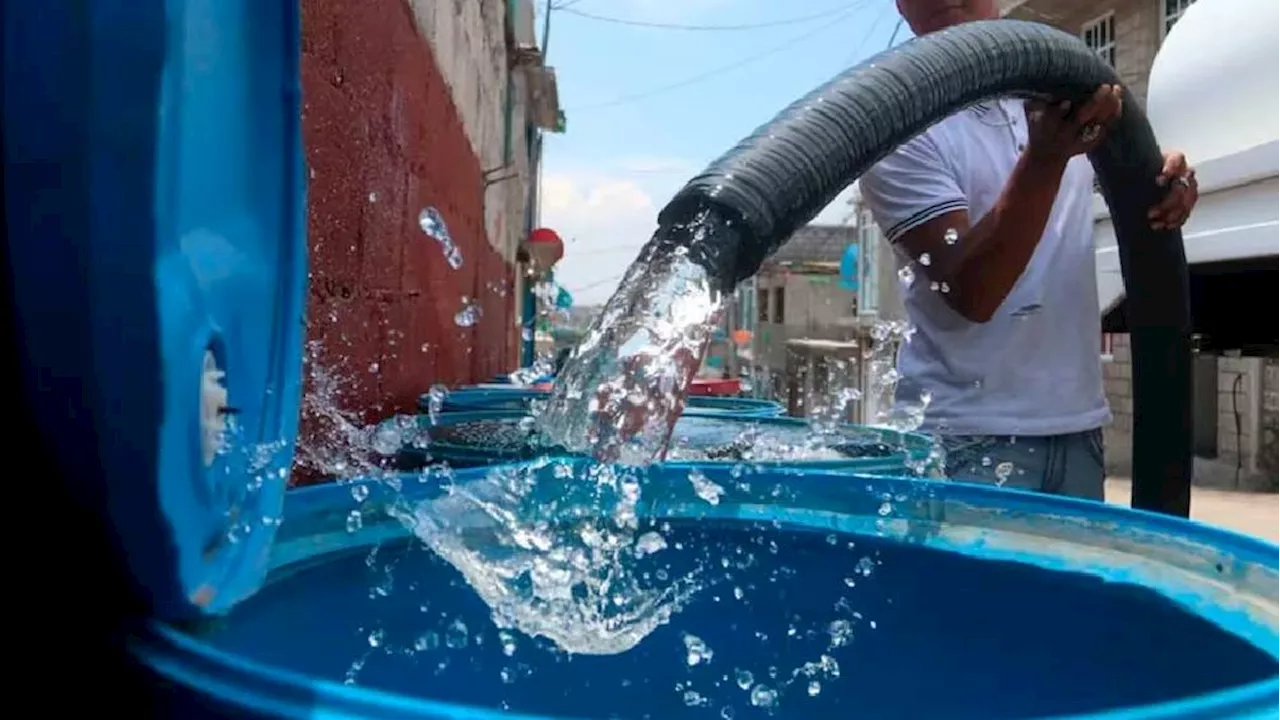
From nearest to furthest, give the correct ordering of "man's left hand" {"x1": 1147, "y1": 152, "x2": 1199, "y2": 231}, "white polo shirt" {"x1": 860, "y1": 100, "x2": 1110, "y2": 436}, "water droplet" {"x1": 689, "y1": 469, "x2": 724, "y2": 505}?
"water droplet" {"x1": 689, "y1": 469, "x2": 724, "y2": 505}
"white polo shirt" {"x1": 860, "y1": 100, "x2": 1110, "y2": 436}
"man's left hand" {"x1": 1147, "y1": 152, "x2": 1199, "y2": 231}

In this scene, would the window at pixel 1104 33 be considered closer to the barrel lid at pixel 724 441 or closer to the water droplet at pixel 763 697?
the barrel lid at pixel 724 441

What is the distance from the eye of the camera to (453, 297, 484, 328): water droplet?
3924mm

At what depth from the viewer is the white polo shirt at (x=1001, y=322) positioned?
2010mm

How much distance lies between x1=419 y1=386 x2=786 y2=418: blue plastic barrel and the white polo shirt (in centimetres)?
76

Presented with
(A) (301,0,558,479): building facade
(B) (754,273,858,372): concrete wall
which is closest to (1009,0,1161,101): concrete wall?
(A) (301,0,558,479): building facade

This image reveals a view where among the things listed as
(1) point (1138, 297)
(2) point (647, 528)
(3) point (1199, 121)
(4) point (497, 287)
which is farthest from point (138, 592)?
(4) point (497, 287)

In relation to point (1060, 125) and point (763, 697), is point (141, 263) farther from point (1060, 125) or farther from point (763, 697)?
point (1060, 125)

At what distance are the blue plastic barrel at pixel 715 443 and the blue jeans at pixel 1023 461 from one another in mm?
70

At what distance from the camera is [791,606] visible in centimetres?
126

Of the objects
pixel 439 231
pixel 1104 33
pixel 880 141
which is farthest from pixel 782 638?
pixel 1104 33

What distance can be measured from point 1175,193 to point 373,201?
1572 mm

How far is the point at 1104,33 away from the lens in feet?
47.1

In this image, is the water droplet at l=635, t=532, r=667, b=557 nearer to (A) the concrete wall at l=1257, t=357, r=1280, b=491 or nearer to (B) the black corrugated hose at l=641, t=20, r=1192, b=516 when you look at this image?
(B) the black corrugated hose at l=641, t=20, r=1192, b=516

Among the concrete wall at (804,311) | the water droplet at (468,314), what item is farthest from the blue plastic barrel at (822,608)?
the concrete wall at (804,311)
